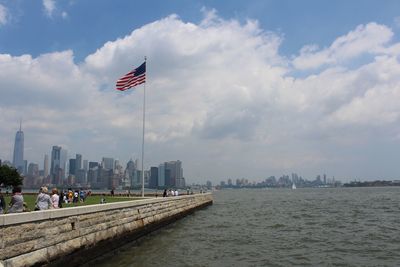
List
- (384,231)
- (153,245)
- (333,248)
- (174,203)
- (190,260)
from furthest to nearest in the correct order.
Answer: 1. (174,203)
2. (384,231)
3. (153,245)
4. (333,248)
5. (190,260)

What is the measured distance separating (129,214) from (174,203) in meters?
13.4

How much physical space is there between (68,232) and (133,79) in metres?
16.3

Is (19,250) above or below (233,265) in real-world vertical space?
above

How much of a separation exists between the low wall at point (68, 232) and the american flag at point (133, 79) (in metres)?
8.85

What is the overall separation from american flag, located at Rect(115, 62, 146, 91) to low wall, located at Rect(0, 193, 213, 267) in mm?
8850

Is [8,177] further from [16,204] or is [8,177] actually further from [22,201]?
[16,204]

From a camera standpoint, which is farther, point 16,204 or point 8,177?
point 8,177

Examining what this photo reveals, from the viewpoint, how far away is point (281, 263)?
15.2m

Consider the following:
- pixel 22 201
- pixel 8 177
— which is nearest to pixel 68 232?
pixel 22 201

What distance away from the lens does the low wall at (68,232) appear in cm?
1034

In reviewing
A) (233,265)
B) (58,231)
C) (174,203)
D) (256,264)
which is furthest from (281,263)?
(174,203)

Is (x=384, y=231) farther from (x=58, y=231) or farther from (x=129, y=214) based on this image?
(x=58, y=231)

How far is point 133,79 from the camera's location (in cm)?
2797

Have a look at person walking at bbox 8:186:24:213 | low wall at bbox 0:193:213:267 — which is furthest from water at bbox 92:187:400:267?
person walking at bbox 8:186:24:213
